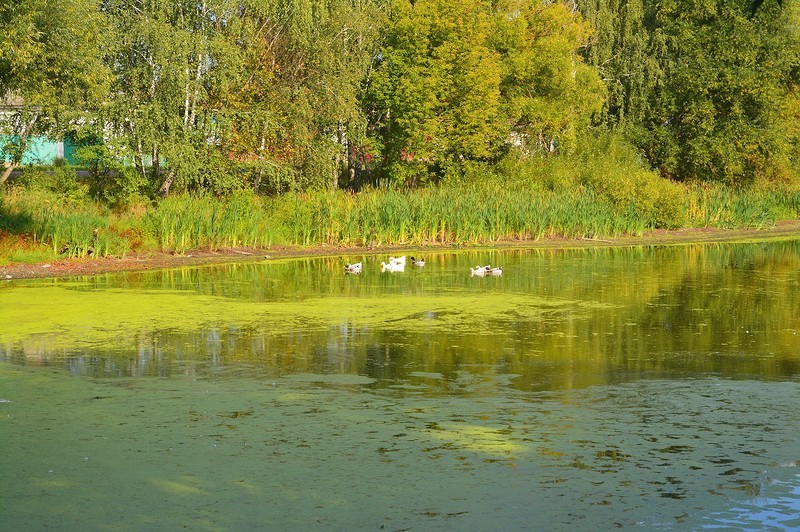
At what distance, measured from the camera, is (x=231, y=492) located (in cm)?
726

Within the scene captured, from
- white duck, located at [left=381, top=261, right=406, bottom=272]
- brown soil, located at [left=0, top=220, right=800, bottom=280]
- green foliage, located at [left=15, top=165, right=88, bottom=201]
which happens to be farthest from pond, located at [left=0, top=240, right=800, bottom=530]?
green foliage, located at [left=15, top=165, right=88, bottom=201]

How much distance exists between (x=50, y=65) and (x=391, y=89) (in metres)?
14.9

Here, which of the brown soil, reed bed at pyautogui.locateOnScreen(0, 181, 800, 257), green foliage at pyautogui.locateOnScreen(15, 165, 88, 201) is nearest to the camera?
the brown soil

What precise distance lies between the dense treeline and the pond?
30.1 feet

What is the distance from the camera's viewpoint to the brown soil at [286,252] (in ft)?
69.6

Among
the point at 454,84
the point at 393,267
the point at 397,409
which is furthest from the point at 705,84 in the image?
the point at 397,409

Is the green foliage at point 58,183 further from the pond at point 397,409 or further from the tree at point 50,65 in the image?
the pond at point 397,409

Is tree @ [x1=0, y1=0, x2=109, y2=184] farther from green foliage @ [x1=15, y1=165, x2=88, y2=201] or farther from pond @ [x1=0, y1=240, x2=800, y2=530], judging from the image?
pond @ [x1=0, y1=240, x2=800, y2=530]

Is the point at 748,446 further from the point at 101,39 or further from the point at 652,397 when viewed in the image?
the point at 101,39

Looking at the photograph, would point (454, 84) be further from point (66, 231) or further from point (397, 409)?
point (397, 409)

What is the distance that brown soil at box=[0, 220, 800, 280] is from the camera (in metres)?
21.2

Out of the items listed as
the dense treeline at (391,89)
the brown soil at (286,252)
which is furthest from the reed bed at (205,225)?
the dense treeline at (391,89)

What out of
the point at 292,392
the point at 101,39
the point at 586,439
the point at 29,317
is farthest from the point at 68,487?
the point at 101,39

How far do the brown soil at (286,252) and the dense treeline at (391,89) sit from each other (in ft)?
12.2
